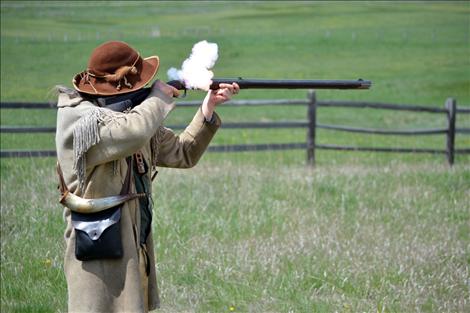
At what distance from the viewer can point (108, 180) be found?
4.79 meters

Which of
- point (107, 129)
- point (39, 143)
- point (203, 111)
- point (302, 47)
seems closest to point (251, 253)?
point (203, 111)

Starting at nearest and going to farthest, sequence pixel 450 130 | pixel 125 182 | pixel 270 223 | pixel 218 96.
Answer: pixel 125 182 < pixel 218 96 < pixel 270 223 < pixel 450 130

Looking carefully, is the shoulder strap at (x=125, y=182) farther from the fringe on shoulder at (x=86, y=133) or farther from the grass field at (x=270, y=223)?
the grass field at (x=270, y=223)

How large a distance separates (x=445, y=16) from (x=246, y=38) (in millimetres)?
7424

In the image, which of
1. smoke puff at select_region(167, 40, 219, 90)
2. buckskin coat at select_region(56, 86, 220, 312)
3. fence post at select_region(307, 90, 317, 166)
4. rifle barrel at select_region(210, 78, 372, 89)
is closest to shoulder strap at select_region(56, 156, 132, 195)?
buckskin coat at select_region(56, 86, 220, 312)

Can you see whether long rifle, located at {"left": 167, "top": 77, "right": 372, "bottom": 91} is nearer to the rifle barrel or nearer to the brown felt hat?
the rifle barrel

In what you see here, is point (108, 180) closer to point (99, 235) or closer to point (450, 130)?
point (99, 235)

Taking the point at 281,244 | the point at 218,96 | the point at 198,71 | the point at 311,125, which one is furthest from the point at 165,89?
the point at 311,125

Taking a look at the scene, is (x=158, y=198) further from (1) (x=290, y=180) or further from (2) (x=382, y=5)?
(2) (x=382, y=5)

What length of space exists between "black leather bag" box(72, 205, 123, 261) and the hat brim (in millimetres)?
579

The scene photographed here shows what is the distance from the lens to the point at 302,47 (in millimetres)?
35969

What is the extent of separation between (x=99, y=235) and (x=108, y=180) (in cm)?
→ 28

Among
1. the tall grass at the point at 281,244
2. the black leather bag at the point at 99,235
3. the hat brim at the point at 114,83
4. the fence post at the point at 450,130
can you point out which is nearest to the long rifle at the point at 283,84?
the hat brim at the point at 114,83

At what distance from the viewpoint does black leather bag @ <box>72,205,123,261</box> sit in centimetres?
472
